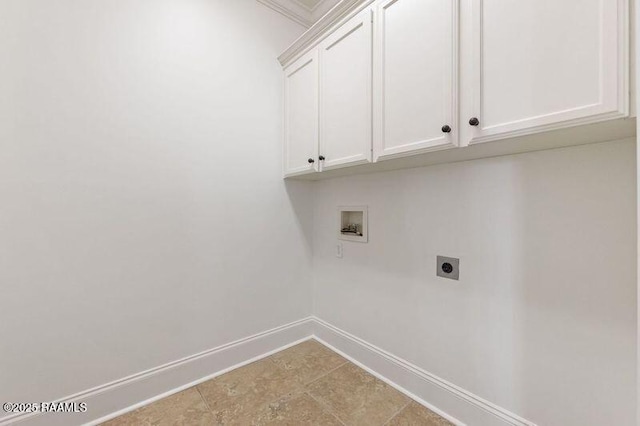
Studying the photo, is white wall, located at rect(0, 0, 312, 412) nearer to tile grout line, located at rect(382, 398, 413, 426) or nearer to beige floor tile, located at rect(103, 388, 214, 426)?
beige floor tile, located at rect(103, 388, 214, 426)

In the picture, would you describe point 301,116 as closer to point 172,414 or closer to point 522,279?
point 522,279

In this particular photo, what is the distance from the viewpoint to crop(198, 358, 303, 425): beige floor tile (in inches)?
56.4

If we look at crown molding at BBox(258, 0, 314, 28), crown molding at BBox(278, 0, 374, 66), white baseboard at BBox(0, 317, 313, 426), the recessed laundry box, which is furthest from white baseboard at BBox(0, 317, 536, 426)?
crown molding at BBox(258, 0, 314, 28)

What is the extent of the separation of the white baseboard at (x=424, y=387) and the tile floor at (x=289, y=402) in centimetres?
5

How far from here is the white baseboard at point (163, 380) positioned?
1321mm

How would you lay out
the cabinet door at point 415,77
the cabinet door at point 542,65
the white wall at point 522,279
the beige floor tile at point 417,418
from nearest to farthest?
the cabinet door at point 542,65 < the white wall at point 522,279 < the cabinet door at point 415,77 < the beige floor tile at point 417,418

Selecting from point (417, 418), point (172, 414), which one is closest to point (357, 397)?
point (417, 418)

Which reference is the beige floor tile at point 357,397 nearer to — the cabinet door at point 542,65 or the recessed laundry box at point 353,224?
the recessed laundry box at point 353,224

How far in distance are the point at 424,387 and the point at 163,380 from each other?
5.10ft

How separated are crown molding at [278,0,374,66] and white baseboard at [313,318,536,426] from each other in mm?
2096

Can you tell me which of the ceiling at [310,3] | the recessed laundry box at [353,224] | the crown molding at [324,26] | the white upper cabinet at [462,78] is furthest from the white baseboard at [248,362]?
the ceiling at [310,3]

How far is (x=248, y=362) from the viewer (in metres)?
1.90

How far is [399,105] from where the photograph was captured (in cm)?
128

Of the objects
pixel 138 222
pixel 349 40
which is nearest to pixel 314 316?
pixel 138 222
